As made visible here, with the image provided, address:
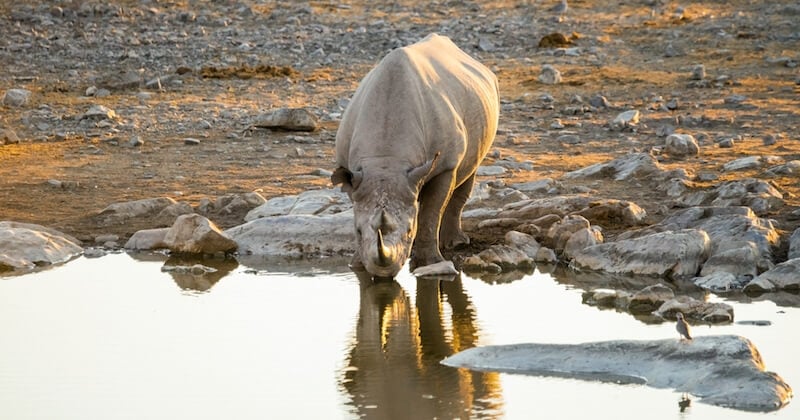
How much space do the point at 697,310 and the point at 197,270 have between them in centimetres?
389

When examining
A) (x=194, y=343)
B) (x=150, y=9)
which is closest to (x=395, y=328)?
(x=194, y=343)

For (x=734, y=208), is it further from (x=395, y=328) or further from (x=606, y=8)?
(x=606, y=8)

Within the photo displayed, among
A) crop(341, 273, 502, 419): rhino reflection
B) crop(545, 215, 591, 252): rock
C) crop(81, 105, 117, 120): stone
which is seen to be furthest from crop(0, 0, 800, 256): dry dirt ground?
crop(341, 273, 502, 419): rhino reflection

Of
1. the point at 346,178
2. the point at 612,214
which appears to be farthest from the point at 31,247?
the point at 612,214

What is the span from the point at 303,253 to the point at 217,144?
481 centimetres

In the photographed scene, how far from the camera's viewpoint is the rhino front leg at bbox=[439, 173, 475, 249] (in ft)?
40.4

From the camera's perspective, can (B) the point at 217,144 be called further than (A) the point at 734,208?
Yes

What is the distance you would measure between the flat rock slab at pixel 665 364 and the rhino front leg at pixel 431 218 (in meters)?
2.51

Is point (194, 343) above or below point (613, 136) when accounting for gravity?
below

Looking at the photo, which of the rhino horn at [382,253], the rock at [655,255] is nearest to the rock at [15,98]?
the rock at [655,255]

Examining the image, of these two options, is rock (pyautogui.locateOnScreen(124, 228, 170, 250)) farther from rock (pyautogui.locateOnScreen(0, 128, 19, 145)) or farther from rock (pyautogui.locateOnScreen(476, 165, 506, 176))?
rock (pyautogui.locateOnScreen(0, 128, 19, 145))

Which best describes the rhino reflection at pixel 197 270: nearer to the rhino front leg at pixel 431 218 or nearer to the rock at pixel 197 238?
the rock at pixel 197 238

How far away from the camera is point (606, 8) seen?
2539 cm

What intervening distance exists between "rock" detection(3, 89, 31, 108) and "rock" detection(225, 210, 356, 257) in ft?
22.5
